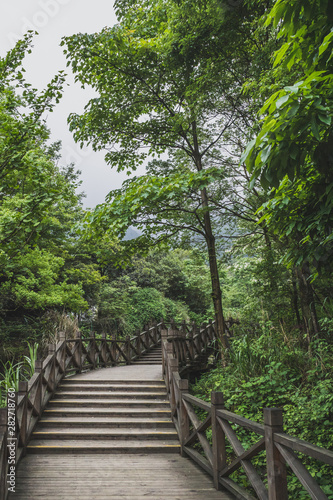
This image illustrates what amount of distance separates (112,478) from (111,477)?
1.4 inches

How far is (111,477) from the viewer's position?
482cm

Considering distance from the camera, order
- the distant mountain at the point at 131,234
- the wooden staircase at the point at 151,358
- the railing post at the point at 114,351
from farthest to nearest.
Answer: the wooden staircase at the point at 151,358 → the railing post at the point at 114,351 → the distant mountain at the point at 131,234

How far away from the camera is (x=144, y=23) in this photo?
9.73m

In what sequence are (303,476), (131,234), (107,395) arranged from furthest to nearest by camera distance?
(131,234) < (107,395) < (303,476)

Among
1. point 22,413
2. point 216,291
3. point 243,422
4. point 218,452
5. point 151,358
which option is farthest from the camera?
point 151,358

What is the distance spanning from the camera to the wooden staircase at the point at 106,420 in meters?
6.11

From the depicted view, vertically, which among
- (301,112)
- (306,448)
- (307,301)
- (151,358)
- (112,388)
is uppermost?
(301,112)

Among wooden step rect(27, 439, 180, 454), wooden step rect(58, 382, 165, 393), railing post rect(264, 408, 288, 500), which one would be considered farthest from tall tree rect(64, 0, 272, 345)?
railing post rect(264, 408, 288, 500)

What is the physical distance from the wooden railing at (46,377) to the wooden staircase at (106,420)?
29 centimetres

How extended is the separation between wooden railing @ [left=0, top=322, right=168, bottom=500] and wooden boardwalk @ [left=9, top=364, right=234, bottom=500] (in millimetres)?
367

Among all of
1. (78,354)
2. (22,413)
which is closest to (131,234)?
(78,354)

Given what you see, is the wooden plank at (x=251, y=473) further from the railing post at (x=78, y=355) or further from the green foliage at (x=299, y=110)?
the railing post at (x=78, y=355)

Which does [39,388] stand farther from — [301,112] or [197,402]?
[301,112]

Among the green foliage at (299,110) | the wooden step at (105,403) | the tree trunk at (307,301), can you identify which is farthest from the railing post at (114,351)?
the green foliage at (299,110)
